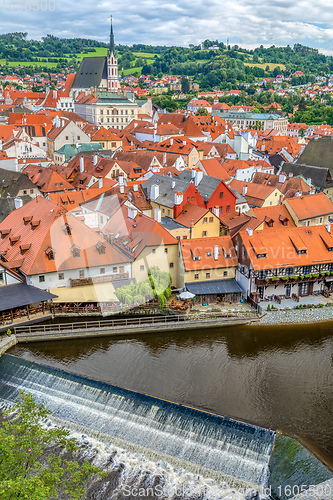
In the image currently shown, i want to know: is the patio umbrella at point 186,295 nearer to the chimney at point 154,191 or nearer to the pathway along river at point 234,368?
the pathway along river at point 234,368

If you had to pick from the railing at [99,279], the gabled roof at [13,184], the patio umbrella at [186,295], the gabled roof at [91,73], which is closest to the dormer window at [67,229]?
the railing at [99,279]

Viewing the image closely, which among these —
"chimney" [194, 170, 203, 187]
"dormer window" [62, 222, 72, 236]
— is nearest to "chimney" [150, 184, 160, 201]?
"chimney" [194, 170, 203, 187]

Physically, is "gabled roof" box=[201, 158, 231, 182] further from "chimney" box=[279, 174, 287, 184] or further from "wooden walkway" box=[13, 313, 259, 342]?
"wooden walkway" box=[13, 313, 259, 342]

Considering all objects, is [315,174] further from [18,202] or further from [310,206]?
[18,202]

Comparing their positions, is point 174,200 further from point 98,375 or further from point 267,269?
point 98,375

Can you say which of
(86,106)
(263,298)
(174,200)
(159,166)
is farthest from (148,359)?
(86,106)

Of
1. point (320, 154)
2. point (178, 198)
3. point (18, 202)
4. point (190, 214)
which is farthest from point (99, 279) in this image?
point (320, 154)
